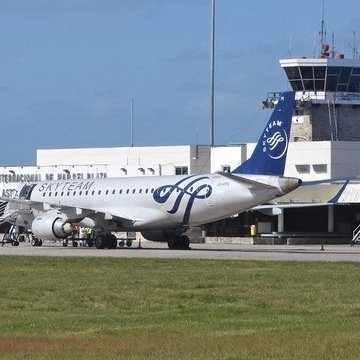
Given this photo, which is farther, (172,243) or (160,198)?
(172,243)

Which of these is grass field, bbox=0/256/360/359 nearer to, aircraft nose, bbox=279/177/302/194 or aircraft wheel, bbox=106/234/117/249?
aircraft nose, bbox=279/177/302/194

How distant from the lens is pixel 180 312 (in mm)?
26234

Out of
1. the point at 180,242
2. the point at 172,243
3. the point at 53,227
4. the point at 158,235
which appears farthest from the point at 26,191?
the point at 180,242

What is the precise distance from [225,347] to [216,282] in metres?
14.5

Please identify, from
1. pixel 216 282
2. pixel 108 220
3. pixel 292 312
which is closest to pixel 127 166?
pixel 108 220

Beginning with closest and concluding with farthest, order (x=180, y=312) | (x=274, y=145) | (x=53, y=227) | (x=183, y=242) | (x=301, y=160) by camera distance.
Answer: (x=180, y=312) → (x=274, y=145) → (x=53, y=227) → (x=183, y=242) → (x=301, y=160)

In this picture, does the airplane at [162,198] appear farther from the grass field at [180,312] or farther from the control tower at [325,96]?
the control tower at [325,96]

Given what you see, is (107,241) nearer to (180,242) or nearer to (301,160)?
(180,242)

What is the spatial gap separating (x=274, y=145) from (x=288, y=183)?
3.02m

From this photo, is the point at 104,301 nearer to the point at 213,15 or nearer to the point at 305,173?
the point at 305,173

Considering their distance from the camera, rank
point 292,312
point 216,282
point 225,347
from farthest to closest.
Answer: point 216,282, point 292,312, point 225,347

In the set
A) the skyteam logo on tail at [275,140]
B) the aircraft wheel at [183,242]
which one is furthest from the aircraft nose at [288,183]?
the aircraft wheel at [183,242]

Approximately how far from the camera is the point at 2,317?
2516 centimetres

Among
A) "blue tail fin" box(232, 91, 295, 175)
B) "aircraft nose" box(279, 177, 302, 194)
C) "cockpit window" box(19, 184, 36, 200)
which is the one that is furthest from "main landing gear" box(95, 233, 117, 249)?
"aircraft nose" box(279, 177, 302, 194)
